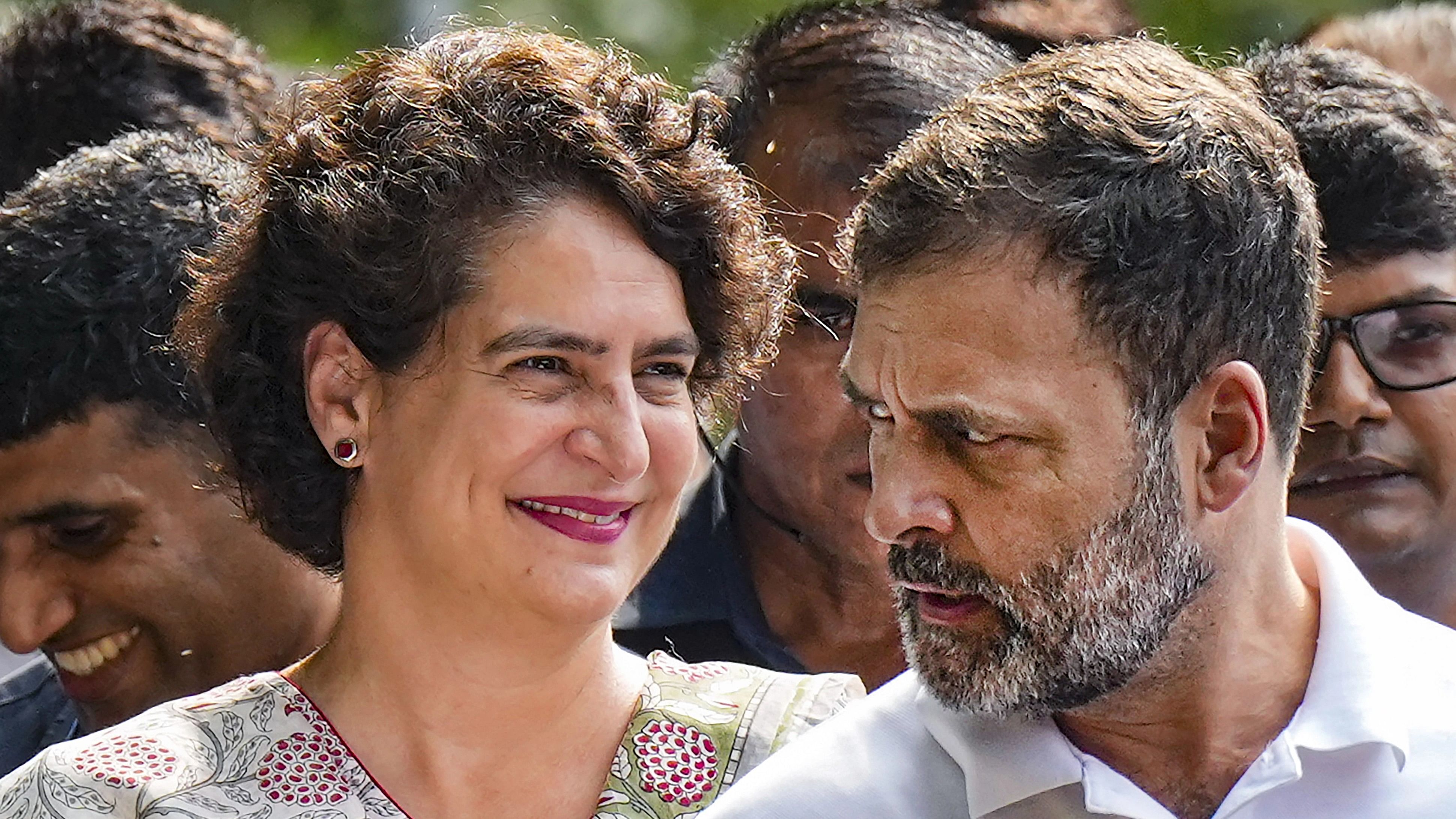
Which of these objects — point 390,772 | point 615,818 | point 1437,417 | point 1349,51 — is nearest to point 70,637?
point 390,772

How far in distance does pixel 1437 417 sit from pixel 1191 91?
103cm

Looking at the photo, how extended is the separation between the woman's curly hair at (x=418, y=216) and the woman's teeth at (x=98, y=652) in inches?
12.7

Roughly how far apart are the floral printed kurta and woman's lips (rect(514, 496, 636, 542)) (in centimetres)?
28

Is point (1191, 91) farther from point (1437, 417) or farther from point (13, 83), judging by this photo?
point (13, 83)

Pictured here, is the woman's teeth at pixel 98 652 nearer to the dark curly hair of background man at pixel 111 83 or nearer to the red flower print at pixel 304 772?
the red flower print at pixel 304 772

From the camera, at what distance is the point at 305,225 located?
2.87 metres

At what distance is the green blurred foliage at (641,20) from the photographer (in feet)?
29.0

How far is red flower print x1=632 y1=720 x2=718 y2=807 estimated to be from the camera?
9.14ft

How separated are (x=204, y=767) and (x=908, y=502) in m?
0.98

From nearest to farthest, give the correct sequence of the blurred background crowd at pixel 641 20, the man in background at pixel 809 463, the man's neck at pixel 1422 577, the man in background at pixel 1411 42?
the man's neck at pixel 1422 577, the man in background at pixel 809 463, the man in background at pixel 1411 42, the blurred background crowd at pixel 641 20

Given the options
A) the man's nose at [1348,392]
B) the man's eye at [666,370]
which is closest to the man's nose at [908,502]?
the man's eye at [666,370]

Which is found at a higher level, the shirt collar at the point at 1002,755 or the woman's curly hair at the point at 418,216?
the woman's curly hair at the point at 418,216

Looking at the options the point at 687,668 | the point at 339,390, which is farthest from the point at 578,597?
the point at 339,390

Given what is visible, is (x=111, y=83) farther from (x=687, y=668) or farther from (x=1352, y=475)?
(x=1352, y=475)
